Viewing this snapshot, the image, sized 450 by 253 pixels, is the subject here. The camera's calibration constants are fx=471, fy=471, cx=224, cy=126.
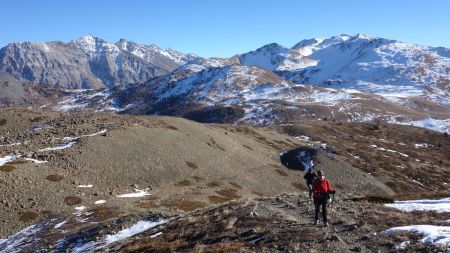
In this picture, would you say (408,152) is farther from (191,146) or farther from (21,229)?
(21,229)

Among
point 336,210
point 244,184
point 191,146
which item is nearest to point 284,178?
point 244,184

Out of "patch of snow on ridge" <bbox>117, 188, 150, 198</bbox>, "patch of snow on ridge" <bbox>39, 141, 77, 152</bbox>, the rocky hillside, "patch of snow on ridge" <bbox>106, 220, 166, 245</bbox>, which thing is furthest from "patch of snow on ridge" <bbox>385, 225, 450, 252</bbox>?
"patch of snow on ridge" <bbox>39, 141, 77, 152</bbox>

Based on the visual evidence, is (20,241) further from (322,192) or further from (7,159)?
(322,192)

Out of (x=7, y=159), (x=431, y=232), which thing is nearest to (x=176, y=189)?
(x=7, y=159)

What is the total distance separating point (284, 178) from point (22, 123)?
171 ft

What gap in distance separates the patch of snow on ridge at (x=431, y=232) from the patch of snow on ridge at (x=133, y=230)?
21.5 metres

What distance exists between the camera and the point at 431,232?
2302 cm

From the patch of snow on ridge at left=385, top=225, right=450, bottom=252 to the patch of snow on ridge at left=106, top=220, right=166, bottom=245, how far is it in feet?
70.5

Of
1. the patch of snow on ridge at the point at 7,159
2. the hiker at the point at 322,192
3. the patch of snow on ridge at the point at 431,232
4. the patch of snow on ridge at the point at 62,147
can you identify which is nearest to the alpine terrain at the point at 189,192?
the patch of snow on ridge at the point at 431,232

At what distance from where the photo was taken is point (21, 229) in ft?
163

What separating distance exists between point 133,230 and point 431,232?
80.5 feet

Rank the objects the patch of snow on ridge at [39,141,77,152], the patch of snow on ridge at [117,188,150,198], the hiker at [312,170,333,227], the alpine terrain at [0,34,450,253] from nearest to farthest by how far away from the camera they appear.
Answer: the alpine terrain at [0,34,450,253], the hiker at [312,170,333,227], the patch of snow on ridge at [117,188,150,198], the patch of snow on ridge at [39,141,77,152]

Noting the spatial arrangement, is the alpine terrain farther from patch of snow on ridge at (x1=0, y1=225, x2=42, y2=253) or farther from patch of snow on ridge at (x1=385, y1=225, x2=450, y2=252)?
patch of snow on ridge at (x1=0, y1=225, x2=42, y2=253)

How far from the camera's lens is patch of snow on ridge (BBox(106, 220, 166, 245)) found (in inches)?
1487
